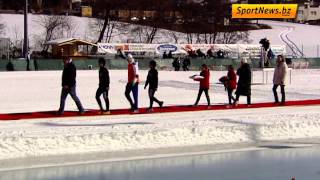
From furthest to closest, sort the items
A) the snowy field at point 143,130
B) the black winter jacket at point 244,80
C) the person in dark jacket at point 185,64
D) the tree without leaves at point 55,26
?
the tree without leaves at point 55,26, the person in dark jacket at point 185,64, the black winter jacket at point 244,80, the snowy field at point 143,130

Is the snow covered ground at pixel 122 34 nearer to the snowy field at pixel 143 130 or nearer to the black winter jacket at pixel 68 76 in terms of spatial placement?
the black winter jacket at pixel 68 76

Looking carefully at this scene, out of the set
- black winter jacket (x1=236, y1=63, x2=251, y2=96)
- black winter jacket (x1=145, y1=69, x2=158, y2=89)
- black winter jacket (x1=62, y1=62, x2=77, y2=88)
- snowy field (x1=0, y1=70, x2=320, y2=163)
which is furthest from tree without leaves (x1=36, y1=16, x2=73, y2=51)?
black winter jacket (x1=62, y1=62, x2=77, y2=88)

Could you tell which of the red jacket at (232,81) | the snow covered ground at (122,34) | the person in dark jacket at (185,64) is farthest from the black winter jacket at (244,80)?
the snow covered ground at (122,34)

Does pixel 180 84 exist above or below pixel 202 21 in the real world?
below

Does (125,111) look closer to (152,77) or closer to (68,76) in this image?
(152,77)

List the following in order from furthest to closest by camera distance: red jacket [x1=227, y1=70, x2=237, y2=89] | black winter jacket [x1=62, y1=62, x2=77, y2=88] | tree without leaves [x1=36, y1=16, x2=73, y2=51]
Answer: tree without leaves [x1=36, y1=16, x2=73, y2=51] → red jacket [x1=227, y1=70, x2=237, y2=89] → black winter jacket [x1=62, y1=62, x2=77, y2=88]

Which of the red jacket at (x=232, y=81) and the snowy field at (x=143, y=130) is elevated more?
the red jacket at (x=232, y=81)

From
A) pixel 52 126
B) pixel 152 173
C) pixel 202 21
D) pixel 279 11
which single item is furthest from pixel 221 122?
pixel 202 21

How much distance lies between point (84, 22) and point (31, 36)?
13.5 metres

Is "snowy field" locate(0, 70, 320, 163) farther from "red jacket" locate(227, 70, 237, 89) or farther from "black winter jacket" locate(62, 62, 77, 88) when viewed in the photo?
"red jacket" locate(227, 70, 237, 89)

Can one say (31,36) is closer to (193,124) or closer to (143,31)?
(143,31)

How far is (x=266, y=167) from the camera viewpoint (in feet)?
30.4

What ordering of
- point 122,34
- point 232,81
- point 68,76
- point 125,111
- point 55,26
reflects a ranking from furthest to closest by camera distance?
1. point 122,34
2. point 55,26
3. point 232,81
4. point 125,111
5. point 68,76

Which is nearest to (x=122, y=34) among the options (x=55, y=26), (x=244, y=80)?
(x=55, y=26)
